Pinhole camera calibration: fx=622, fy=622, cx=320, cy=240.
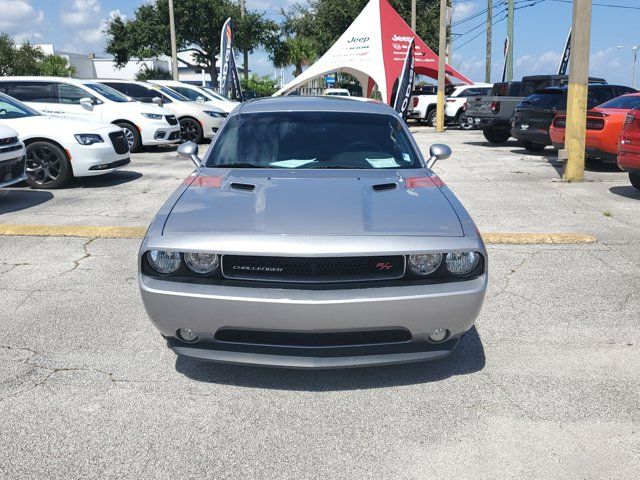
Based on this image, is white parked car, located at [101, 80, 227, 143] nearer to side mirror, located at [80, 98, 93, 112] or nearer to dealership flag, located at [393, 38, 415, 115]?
side mirror, located at [80, 98, 93, 112]

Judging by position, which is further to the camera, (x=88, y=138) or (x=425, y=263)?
(x=88, y=138)

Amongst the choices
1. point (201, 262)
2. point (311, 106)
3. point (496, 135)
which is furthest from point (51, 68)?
point (201, 262)

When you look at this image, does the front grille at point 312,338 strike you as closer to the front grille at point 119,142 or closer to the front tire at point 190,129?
the front grille at point 119,142

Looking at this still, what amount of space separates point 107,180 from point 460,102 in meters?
18.0

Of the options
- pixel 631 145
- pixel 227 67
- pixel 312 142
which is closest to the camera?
pixel 312 142

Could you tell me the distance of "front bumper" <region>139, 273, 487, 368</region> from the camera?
9.89 ft

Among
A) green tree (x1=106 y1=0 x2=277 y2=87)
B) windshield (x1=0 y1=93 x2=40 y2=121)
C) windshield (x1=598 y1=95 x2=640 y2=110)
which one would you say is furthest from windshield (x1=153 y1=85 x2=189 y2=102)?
green tree (x1=106 y1=0 x2=277 y2=87)

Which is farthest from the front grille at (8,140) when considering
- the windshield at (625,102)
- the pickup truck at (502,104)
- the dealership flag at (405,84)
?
the dealership flag at (405,84)

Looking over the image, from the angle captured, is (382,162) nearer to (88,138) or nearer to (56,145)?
(88,138)

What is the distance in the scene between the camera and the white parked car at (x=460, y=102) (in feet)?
83.0

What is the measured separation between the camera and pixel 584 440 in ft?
9.56

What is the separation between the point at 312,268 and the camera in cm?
307

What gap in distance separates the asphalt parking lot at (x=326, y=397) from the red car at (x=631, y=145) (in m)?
3.49

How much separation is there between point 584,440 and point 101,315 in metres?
3.25
